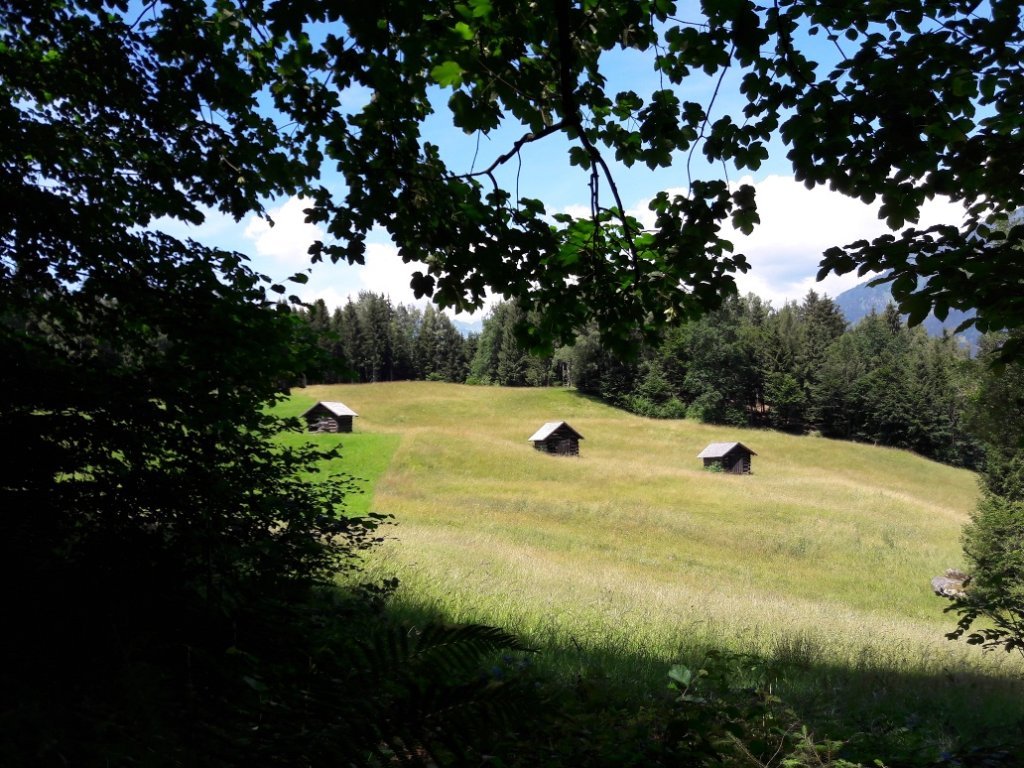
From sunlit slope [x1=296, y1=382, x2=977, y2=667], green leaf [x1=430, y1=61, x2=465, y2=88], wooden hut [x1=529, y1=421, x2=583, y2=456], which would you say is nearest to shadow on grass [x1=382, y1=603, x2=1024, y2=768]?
sunlit slope [x1=296, y1=382, x2=977, y2=667]

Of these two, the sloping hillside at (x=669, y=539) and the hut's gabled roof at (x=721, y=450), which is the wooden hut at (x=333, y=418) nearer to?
the sloping hillside at (x=669, y=539)

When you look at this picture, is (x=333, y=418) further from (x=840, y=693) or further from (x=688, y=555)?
(x=840, y=693)

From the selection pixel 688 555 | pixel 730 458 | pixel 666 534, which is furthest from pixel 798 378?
pixel 688 555

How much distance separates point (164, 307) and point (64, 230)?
104 cm

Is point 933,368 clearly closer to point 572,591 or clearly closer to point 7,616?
point 572,591

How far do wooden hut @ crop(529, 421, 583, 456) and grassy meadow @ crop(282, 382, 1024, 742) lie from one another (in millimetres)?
3062

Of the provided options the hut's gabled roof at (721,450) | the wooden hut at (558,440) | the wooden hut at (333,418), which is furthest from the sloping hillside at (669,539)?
the wooden hut at (333,418)

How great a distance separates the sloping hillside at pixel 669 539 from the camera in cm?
981

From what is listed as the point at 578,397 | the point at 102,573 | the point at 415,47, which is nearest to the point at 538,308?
the point at 415,47

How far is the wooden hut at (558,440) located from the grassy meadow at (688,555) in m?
3.06

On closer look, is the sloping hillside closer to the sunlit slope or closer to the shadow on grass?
the sunlit slope

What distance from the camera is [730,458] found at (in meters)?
47.9

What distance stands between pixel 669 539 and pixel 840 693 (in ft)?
69.7

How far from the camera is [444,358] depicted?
112375mm
